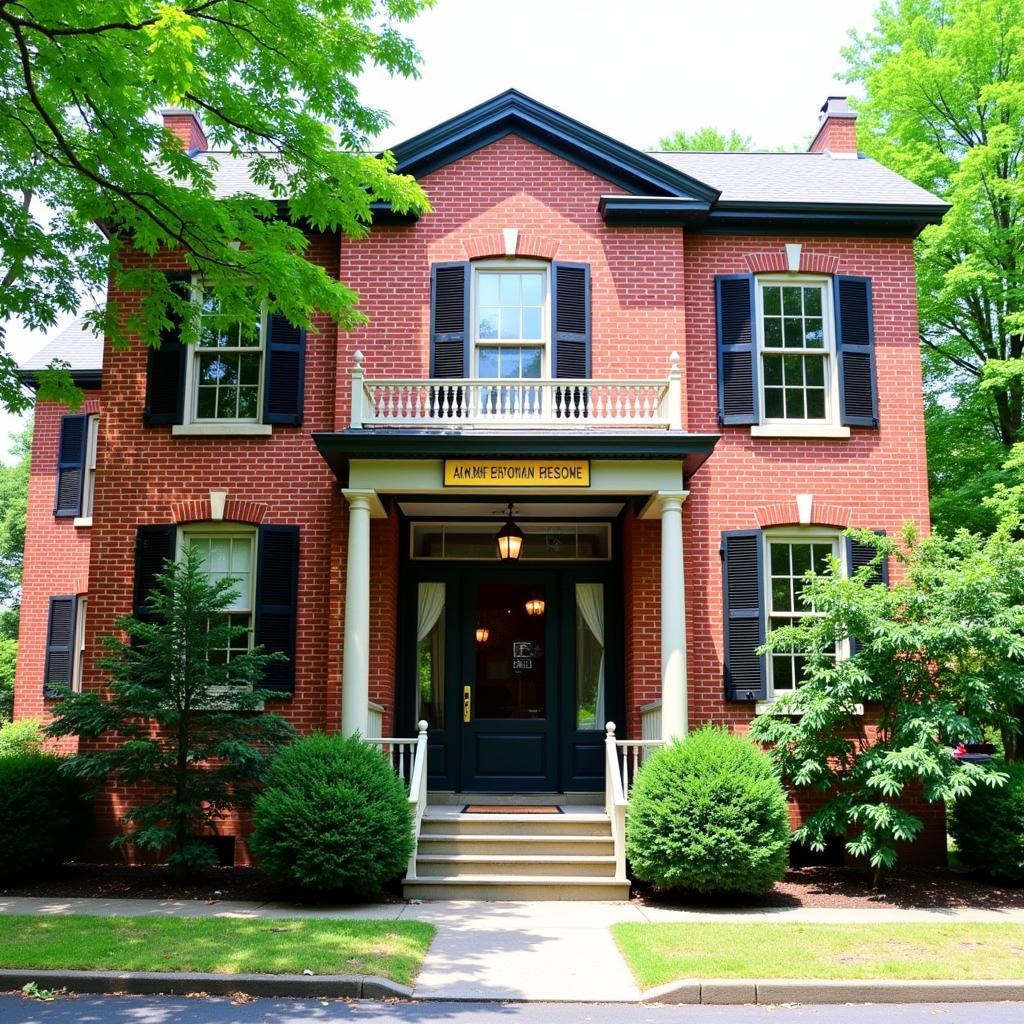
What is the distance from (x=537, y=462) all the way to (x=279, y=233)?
378cm

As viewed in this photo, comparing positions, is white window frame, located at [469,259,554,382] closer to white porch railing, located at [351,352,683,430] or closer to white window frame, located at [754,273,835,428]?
white porch railing, located at [351,352,683,430]

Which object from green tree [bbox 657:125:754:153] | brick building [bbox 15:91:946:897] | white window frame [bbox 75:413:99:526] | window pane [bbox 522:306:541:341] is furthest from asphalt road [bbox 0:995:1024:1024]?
green tree [bbox 657:125:754:153]

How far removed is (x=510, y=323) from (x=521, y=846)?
6.38 metres

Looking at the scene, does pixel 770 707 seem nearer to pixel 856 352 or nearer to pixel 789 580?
pixel 789 580

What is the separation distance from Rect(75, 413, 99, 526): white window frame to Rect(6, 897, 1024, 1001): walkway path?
30.9 feet

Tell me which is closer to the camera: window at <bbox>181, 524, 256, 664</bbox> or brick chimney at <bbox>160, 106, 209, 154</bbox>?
window at <bbox>181, 524, 256, 664</bbox>

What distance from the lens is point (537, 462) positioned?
11688mm

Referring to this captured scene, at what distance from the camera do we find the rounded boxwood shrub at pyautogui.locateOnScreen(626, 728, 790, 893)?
9641mm

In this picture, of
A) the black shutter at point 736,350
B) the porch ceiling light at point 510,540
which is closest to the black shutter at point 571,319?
the black shutter at point 736,350

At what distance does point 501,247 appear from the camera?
13.3 meters

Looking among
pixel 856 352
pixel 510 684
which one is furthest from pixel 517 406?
pixel 856 352

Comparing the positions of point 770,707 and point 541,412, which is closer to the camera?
point 770,707

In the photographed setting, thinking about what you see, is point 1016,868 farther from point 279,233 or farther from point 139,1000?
point 279,233

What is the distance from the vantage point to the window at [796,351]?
13.4 m
